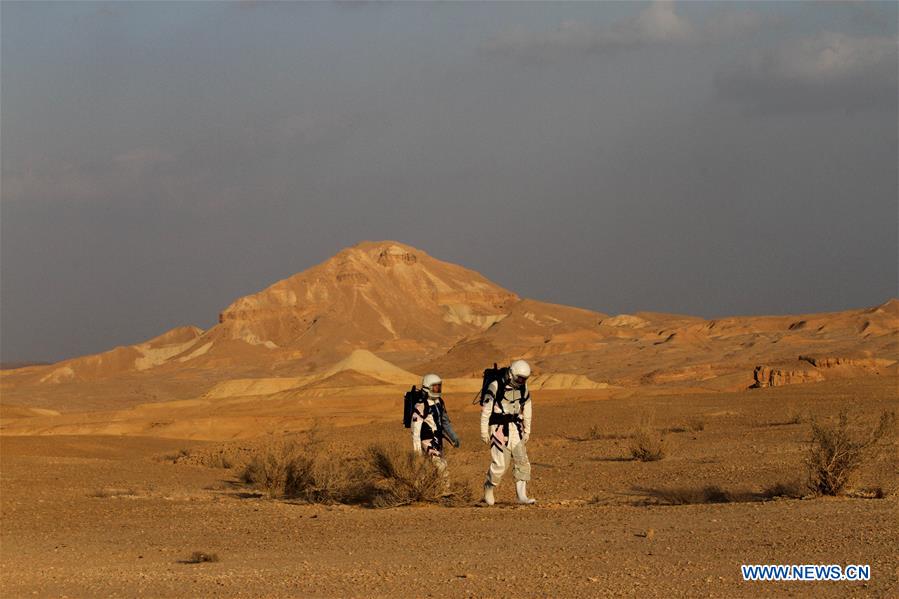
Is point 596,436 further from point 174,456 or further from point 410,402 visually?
point 410,402

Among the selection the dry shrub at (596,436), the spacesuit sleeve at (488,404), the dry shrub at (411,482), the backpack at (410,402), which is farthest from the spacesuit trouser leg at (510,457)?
the dry shrub at (596,436)

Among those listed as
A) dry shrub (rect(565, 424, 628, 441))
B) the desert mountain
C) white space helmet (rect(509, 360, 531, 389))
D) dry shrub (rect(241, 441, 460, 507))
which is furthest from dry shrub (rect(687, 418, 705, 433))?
the desert mountain

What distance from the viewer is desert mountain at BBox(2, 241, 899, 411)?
73.4 metres

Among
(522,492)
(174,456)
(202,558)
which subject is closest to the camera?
(202,558)

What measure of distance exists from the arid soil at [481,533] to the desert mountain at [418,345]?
125 ft

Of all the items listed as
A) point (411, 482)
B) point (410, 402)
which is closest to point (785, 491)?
point (411, 482)

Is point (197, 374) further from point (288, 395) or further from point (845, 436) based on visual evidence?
point (845, 436)

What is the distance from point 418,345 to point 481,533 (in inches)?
4389

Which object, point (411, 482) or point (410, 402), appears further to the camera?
point (410, 402)

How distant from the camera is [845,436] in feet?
50.5

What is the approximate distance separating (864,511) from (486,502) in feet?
17.8

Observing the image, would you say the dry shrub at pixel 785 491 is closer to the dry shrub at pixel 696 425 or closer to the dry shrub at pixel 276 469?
the dry shrub at pixel 276 469

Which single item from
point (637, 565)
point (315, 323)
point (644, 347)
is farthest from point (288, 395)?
point (315, 323)

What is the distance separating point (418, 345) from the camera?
12488cm
